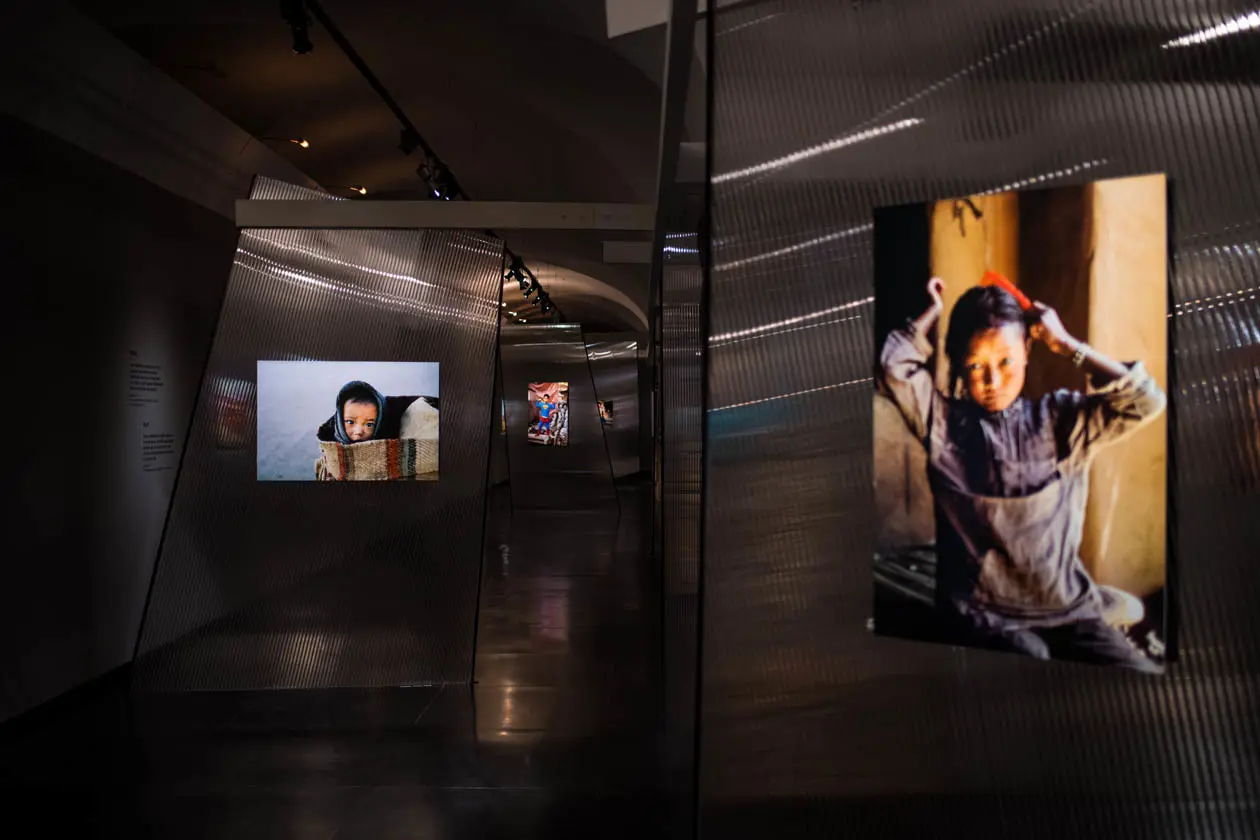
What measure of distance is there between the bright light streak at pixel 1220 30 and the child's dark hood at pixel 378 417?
18.4 feet

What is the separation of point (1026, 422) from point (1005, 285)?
390mm

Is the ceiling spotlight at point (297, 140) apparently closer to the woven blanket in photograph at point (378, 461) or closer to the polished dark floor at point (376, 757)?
the woven blanket in photograph at point (378, 461)

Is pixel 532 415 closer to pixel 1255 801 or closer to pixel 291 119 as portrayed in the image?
pixel 291 119

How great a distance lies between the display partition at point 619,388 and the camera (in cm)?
2838

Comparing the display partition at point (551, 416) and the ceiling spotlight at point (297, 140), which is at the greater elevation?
the ceiling spotlight at point (297, 140)

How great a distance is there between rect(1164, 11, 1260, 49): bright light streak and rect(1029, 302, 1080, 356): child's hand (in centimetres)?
80

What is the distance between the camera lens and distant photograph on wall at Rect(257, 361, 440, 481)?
7.12 metres

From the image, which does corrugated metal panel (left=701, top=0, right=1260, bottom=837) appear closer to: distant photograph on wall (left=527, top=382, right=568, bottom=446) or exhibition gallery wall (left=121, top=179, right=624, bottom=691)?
exhibition gallery wall (left=121, top=179, right=624, bottom=691)

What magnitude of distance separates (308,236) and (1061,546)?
6.17 meters

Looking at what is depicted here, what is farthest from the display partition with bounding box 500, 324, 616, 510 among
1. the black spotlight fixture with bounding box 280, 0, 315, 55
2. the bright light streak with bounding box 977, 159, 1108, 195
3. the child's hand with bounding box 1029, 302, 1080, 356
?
the child's hand with bounding box 1029, 302, 1080, 356

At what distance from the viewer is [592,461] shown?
21.4m

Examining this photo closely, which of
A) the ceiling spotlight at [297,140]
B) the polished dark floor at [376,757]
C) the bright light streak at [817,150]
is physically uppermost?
the ceiling spotlight at [297,140]

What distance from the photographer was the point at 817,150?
3225 millimetres

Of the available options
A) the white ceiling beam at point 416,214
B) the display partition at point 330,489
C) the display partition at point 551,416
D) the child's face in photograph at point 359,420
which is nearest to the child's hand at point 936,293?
the display partition at point 330,489
